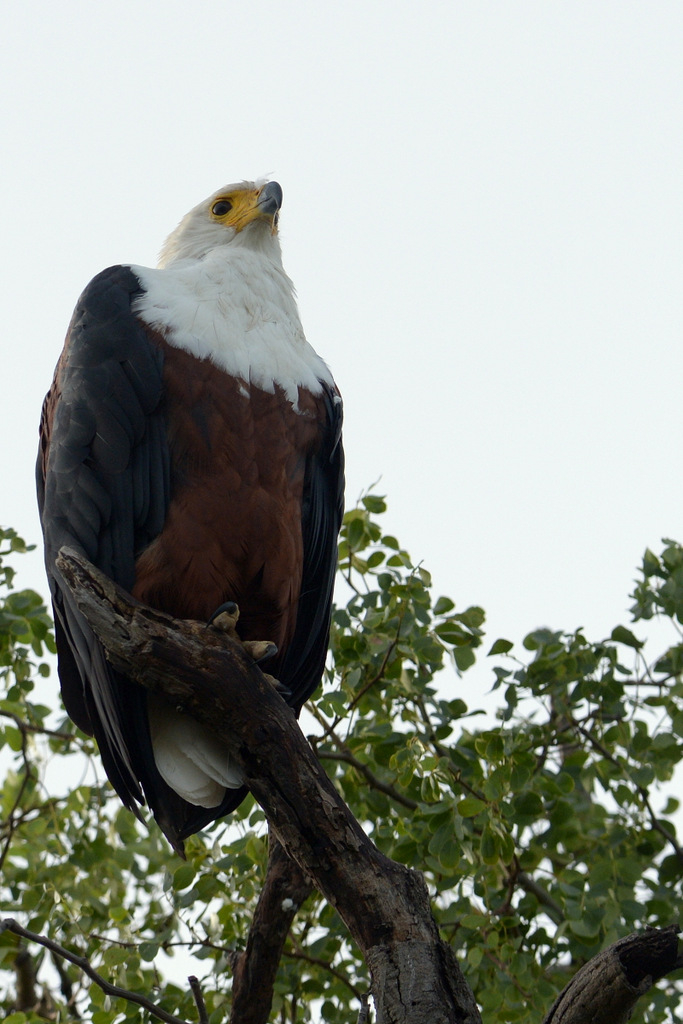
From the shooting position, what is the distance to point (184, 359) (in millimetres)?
3504

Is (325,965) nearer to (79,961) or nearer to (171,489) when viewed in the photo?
(79,961)

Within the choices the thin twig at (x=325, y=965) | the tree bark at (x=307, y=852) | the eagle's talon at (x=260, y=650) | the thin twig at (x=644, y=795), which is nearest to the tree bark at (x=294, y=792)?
the tree bark at (x=307, y=852)

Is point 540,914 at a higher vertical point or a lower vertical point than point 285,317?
lower

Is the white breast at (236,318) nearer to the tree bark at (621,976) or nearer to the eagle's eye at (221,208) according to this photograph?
the eagle's eye at (221,208)

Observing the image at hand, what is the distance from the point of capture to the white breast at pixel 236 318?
3.56 metres

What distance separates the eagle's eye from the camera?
4590 millimetres

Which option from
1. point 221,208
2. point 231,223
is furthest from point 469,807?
point 221,208

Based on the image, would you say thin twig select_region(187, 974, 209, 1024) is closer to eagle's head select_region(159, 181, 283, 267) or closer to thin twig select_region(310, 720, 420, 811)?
thin twig select_region(310, 720, 420, 811)

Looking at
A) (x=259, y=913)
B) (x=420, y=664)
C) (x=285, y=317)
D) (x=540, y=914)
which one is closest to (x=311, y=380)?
(x=285, y=317)

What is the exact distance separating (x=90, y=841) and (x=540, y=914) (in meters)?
1.84

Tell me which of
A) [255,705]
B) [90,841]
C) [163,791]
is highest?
[90,841]

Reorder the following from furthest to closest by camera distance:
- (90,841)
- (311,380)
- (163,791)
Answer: (90,841) → (311,380) → (163,791)

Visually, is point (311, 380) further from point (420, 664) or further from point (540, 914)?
point (540, 914)

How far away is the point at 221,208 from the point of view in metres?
4.61
